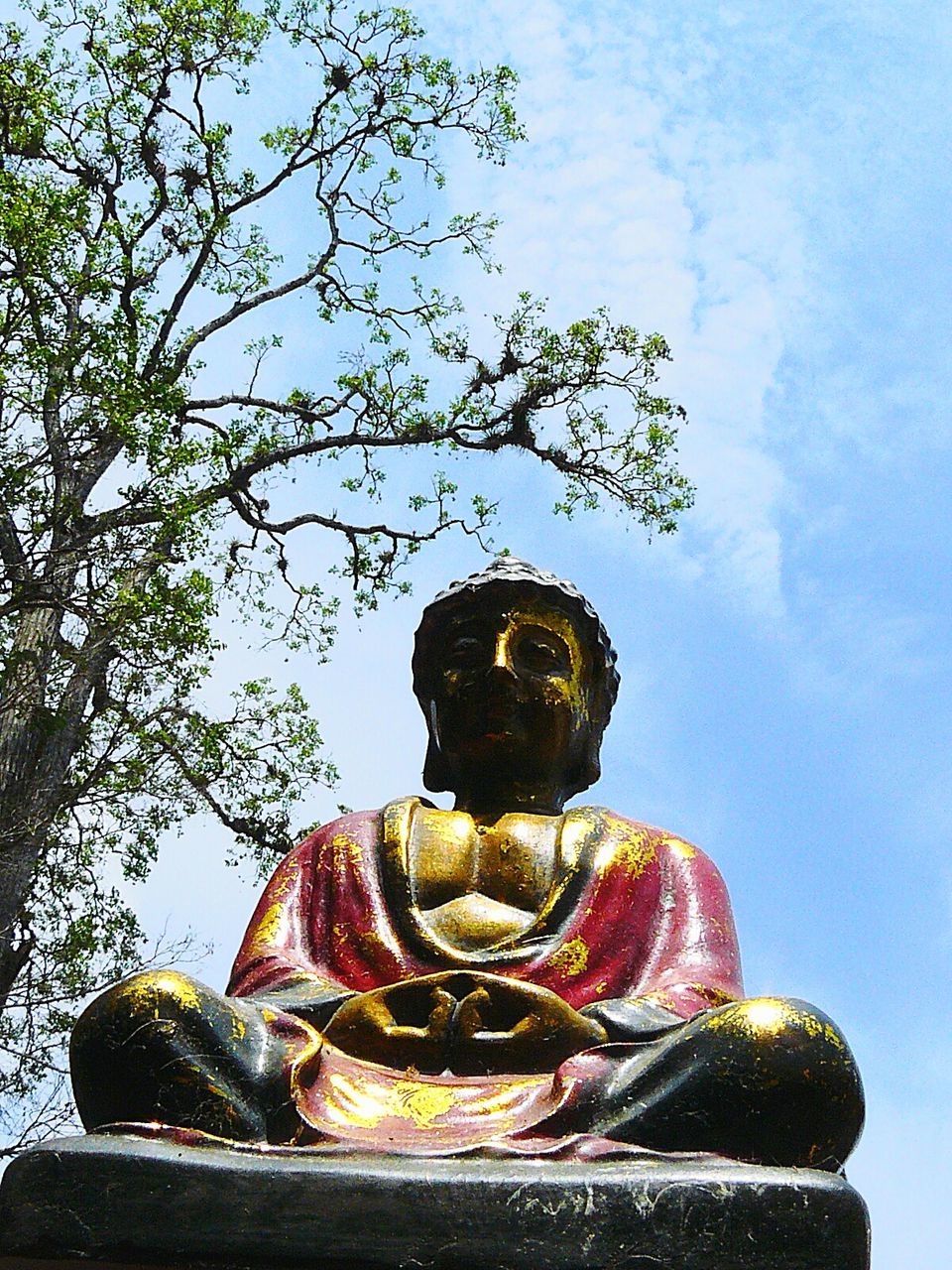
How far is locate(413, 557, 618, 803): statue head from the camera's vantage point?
4.60m

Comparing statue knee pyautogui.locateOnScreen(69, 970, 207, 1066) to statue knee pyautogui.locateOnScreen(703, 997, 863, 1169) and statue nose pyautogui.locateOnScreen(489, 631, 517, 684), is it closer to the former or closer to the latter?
statue knee pyautogui.locateOnScreen(703, 997, 863, 1169)

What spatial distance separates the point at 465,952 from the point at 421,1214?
4.33ft

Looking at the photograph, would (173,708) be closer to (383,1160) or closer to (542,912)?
(542,912)

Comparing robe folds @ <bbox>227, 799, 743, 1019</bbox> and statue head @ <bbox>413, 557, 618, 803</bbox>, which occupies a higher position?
statue head @ <bbox>413, 557, 618, 803</bbox>

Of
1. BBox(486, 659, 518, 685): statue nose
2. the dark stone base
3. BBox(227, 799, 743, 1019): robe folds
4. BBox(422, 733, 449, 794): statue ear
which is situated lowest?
the dark stone base

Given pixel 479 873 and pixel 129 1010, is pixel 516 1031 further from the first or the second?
pixel 129 1010

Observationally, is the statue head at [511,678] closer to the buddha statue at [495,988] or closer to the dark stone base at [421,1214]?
the buddha statue at [495,988]

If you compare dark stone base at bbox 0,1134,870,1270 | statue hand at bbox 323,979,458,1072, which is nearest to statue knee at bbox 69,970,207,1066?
dark stone base at bbox 0,1134,870,1270

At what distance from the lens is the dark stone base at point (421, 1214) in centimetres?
251

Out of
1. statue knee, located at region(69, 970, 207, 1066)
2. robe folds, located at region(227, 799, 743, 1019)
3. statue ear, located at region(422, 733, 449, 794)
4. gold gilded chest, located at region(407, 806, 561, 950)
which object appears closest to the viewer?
statue knee, located at region(69, 970, 207, 1066)

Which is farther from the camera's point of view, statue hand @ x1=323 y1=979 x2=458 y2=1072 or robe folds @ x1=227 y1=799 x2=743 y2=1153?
statue hand @ x1=323 y1=979 x2=458 y2=1072

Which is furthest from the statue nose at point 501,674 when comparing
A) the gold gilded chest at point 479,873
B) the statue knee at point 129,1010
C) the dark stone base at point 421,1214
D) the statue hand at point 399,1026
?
the dark stone base at point 421,1214

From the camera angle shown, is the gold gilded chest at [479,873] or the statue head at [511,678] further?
the statue head at [511,678]

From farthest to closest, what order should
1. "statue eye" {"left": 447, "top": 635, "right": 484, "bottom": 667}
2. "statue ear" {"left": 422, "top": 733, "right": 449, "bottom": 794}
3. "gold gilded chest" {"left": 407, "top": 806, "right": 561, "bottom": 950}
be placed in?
1. "statue ear" {"left": 422, "top": 733, "right": 449, "bottom": 794}
2. "statue eye" {"left": 447, "top": 635, "right": 484, "bottom": 667}
3. "gold gilded chest" {"left": 407, "top": 806, "right": 561, "bottom": 950}
